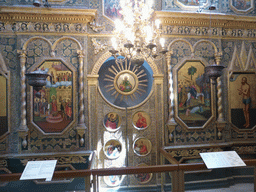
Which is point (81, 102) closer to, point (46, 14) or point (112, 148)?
point (112, 148)

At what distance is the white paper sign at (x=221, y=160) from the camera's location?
10.4 ft

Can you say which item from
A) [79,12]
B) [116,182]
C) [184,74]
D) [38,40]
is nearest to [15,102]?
[38,40]

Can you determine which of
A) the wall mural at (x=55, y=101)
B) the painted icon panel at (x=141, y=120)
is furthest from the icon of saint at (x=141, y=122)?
the wall mural at (x=55, y=101)

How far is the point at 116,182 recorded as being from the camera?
5.68m

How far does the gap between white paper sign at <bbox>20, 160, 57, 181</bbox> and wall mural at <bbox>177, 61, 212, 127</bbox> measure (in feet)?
13.1

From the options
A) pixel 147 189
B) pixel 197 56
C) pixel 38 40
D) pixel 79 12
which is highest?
pixel 79 12

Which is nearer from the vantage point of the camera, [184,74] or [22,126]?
[22,126]

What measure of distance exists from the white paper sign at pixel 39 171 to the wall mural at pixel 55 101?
2.47 metres

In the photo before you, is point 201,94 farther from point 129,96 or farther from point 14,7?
point 14,7

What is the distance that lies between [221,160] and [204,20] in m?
4.33

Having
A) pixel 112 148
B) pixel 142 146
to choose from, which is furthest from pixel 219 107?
pixel 112 148

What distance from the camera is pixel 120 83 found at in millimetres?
6004

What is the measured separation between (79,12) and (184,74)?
136 inches

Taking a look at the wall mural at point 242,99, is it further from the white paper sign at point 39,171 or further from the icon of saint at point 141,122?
the white paper sign at point 39,171
